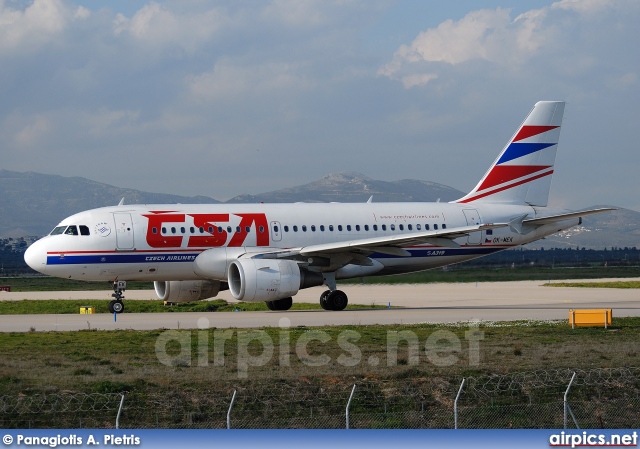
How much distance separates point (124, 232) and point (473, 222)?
14.4 metres

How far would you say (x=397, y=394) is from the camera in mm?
20609

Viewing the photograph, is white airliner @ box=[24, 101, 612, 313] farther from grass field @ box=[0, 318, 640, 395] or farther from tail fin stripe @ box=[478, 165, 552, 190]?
grass field @ box=[0, 318, 640, 395]

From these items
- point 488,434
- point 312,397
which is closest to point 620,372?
point 312,397

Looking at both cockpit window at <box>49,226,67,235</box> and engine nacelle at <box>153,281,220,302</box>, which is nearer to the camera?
cockpit window at <box>49,226,67,235</box>

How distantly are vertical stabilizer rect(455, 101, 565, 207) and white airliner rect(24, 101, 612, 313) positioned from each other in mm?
61

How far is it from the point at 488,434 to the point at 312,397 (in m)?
6.81

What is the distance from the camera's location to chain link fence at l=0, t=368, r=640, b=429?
59.2 feet

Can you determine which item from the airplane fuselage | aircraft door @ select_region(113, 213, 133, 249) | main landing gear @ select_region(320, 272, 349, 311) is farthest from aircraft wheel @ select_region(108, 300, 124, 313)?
main landing gear @ select_region(320, 272, 349, 311)

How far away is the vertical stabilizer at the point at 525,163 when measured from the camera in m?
45.5

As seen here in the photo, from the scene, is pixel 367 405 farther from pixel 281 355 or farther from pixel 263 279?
pixel 263 279

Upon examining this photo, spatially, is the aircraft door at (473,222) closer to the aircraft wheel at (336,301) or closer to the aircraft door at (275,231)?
the aircraft wheel at (336,301)

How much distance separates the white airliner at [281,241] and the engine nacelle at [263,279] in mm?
36

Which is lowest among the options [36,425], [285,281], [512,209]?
[36,425]

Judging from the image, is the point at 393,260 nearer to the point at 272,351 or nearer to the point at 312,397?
the point at 272,351
